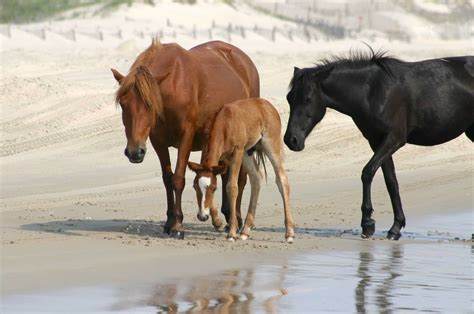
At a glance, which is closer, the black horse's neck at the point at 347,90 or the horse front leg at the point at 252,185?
the horse front leg at the point at 252,185

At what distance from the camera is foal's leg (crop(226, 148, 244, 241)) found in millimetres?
12539

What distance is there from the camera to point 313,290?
9898 millimetres

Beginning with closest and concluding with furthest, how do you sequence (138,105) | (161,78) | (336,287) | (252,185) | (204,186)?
1. (336,287)
2. (204,186)
3. (138,105)
4. (161,78)
5. (252,185)

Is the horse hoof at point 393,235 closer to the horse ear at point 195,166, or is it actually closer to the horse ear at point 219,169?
the horse ear at point 219,169

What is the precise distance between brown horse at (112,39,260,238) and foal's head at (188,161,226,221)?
0.58 m

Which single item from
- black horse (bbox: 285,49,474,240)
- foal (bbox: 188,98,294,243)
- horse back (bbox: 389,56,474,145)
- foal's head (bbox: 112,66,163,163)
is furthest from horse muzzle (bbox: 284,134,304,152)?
foal's head (bbox: 112,66,163,163)

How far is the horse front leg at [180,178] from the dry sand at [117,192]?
0.63 ft

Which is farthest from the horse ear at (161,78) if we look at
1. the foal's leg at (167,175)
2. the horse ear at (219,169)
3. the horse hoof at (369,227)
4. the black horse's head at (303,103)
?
the horse hoof at (369,227)

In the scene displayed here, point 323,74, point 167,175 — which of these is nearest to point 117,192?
point 167,175

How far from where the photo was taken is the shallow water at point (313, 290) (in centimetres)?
909

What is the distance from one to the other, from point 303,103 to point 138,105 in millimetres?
1796

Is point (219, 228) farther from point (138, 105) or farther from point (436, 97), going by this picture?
point (436, 97)

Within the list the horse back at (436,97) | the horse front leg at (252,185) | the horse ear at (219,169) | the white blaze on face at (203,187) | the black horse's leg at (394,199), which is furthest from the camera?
the horse back at (436,97)

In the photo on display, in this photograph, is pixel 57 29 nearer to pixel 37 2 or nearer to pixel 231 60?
pixel 37 2
